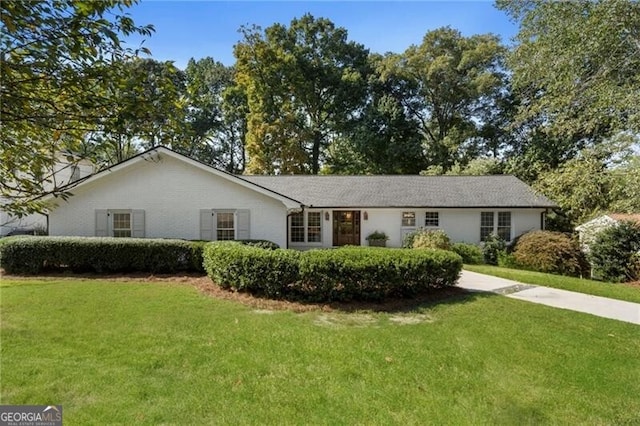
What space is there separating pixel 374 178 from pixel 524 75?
37.8ft

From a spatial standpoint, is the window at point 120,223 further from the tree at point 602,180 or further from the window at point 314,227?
the tree at point 602,180

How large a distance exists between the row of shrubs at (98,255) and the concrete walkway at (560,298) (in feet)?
30.3

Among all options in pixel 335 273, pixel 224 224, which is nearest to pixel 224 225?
pixel 224 224

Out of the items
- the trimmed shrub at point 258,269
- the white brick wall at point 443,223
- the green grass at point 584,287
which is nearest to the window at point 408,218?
the white brick wall at point 443,223

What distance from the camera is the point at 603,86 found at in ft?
35.3

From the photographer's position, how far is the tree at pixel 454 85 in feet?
104

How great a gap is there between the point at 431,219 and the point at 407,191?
230cm

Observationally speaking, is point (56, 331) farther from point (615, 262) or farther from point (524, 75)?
point (615, 262)

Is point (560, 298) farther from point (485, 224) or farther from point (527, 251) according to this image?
point (485, 224)

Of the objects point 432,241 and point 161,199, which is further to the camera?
point 432,241

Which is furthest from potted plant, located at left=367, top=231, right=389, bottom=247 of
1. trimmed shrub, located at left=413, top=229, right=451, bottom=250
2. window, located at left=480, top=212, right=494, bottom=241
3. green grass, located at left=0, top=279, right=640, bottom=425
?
green grass, located at left=0, top=279, right=640, bottom=425

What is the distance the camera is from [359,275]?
331 inches

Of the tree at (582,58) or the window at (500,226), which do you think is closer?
the tree at (582,58)

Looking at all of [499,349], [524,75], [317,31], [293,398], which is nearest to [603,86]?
[524,75]
